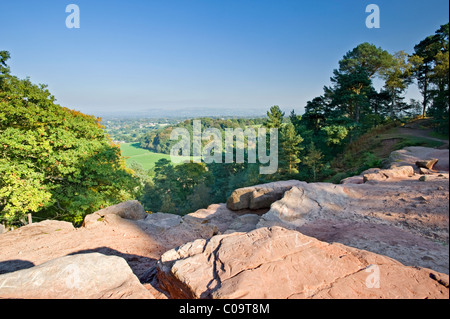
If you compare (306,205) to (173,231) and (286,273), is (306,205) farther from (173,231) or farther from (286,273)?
(286,273)

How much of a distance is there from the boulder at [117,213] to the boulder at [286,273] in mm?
6353

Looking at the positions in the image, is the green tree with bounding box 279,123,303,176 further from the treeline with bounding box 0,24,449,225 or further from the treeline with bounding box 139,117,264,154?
the treeline with bounding box 139,117,264,154

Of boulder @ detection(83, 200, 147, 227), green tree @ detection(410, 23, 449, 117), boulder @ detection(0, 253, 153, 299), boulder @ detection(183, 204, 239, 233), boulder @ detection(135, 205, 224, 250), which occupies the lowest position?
boulder @ detection(183, 204, 239, 233)

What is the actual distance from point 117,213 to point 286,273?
29.0ft

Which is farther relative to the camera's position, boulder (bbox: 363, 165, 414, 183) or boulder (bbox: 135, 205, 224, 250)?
boulder (bbox: 363, 165, 414, 183)

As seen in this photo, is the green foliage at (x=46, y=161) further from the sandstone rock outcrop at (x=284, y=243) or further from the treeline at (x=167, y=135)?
the treeline at (x=167, y=135)

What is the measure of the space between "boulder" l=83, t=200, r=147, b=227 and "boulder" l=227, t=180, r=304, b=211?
18.0 feet

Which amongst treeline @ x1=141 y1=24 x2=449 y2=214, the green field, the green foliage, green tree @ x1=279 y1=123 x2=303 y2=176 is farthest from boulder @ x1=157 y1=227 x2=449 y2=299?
the green field

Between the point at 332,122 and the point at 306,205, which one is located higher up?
the point at 332,122

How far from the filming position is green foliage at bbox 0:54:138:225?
30.2 feet

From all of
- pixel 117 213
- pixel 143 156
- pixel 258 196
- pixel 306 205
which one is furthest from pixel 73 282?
pixel 143 156

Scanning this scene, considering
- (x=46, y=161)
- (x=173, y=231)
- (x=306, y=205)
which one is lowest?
(x=173, y=231)

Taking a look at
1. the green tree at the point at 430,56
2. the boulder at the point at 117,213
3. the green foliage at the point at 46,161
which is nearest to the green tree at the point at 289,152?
the green foliage at the point at 46,161

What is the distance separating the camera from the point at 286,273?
3.29 m
